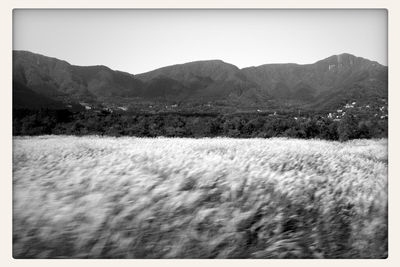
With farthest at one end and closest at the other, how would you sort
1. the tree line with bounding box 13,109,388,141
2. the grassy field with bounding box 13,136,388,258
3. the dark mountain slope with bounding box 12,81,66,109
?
1. the tree line with bounding box 13,109,388,141
2. the dark mountain slope with bounding box 12,81,66,109
3. the grassy field with bounding box 13,136,388,258

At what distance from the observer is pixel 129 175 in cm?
299

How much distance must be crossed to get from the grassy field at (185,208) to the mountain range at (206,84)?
1.29 metres

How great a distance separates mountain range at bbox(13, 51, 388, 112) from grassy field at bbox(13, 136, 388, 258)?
1.29m

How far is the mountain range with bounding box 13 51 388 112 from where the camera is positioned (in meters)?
4.52

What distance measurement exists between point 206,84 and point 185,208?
2.74m

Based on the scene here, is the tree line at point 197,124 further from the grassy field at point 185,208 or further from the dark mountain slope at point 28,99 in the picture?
the grassy field at point 185,208

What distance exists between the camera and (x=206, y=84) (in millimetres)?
5199

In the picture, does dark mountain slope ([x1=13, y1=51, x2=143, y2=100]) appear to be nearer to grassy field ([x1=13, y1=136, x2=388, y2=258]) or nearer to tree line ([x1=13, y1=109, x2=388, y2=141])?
tree line ([x1=13, y1=109, x2=388, y2=141])

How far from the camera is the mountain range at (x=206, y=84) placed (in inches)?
178

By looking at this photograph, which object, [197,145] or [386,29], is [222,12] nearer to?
[197,145]

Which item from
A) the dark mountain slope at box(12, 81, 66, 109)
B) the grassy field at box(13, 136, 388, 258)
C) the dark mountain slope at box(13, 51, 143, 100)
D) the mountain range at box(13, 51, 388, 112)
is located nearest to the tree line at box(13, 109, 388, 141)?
the dark mountain slope at box(12, 81, 66, 109)

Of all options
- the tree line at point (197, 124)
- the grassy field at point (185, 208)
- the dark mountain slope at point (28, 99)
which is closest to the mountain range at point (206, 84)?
the dark mountain slope at point (28, 99)

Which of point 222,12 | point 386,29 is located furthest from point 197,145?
point 386,29

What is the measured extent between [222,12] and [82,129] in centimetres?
277
